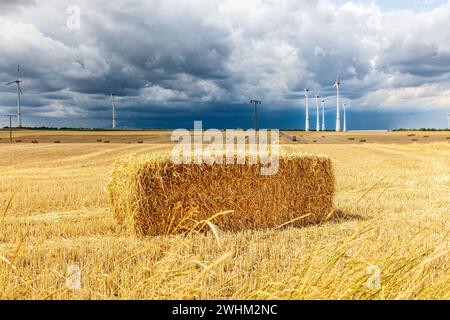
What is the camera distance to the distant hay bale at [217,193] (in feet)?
26.0

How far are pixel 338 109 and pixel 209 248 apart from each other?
302ft

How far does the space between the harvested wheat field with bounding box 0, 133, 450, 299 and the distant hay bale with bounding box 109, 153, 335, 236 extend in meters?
0.41

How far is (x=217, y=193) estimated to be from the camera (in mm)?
8414

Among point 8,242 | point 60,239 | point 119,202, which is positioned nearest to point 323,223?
Answer: point 119,202

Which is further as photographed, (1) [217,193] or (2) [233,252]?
(1) [217,193]

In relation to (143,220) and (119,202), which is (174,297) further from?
(119,202)

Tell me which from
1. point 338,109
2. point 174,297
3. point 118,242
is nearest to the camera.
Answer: point 174,297

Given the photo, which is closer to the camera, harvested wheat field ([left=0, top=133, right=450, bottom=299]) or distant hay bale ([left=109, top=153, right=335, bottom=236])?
harvested wheat field ([left=0, top=133, right=450, bottom=299])

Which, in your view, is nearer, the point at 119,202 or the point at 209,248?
the point at 209,248

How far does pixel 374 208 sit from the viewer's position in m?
10.4

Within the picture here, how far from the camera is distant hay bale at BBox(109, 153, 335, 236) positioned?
7.92 meters

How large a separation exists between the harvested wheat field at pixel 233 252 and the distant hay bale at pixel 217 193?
411 mm

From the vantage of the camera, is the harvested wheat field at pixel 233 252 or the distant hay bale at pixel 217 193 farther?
the distant hay bale at pixel 217 193

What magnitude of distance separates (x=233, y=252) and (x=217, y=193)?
5.45 meters
